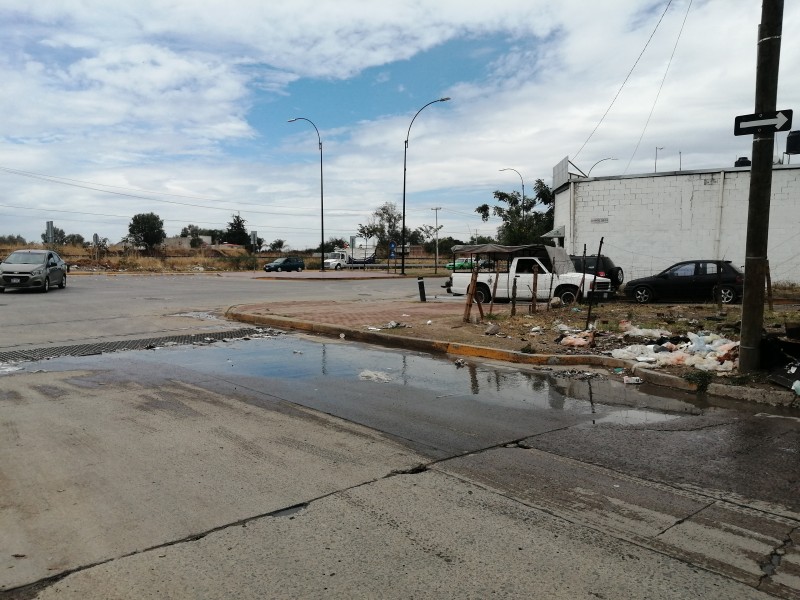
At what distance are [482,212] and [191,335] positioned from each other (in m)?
A: 56.7

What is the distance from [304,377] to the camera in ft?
26.9

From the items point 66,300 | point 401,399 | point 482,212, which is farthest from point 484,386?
point 482,212

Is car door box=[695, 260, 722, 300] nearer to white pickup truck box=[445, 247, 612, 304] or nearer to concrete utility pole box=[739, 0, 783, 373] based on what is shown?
white pickup truck box=[445, 247, 612, 304]

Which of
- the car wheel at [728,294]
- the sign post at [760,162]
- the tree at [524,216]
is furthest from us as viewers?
the tree at [524,216]

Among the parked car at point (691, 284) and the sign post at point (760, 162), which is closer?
the sign post at point (760, 162)

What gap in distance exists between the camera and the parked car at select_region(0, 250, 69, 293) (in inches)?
861

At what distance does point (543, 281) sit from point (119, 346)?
12669mm

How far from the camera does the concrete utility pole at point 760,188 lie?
24.4 feet

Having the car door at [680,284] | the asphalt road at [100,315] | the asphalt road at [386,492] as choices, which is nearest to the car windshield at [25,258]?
the asphalt road at [100,315]

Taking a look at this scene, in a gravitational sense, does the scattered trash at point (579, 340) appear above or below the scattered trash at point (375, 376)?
above

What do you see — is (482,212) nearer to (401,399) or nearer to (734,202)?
(734,202)

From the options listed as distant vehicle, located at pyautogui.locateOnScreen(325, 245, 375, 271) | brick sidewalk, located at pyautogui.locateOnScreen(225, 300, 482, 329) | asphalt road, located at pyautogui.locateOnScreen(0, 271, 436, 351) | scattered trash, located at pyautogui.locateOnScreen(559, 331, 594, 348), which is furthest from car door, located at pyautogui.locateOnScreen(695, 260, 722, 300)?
distant vehicle, located at pyautogui.locateOnScreen(325, 245, 375, 271)

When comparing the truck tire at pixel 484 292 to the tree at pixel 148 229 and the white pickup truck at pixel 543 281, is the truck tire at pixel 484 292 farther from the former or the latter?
the tree at pixel 148 229

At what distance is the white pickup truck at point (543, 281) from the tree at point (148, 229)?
91079 millimetres
